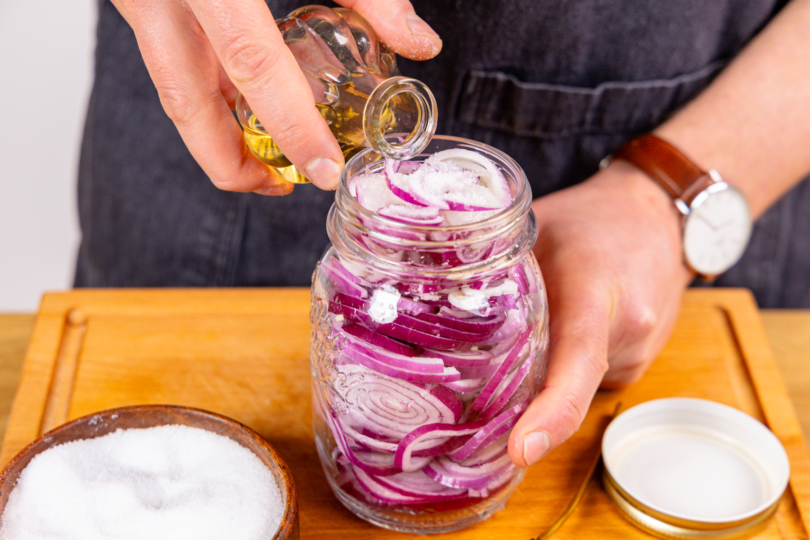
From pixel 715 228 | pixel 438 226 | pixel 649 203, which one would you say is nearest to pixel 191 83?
pixel 438 226

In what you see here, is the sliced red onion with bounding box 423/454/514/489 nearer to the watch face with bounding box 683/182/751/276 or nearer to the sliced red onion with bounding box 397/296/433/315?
the sliced red onion with bounding box 397/296/433/315

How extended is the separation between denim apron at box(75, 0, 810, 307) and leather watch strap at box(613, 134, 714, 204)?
0.40 ft

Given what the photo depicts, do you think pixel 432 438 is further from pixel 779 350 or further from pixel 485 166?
pixel 779 350

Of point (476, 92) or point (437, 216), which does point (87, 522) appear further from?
point (476, 92)

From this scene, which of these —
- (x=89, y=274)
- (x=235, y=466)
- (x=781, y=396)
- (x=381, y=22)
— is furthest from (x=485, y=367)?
(x=89, y=274)

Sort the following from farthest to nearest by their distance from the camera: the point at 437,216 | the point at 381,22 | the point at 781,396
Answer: the point at 781,396 → the point at 381,22 → the point at 437,216

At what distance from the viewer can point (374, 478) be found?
82 cm

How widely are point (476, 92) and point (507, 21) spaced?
0.13 m

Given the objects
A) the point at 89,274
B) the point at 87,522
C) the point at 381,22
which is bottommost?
the point at 89,274

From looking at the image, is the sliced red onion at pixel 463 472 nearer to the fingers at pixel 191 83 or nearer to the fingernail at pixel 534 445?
the fingernail at pixel 534 445

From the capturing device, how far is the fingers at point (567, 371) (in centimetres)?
77

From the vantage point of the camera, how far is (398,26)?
809 millimetres

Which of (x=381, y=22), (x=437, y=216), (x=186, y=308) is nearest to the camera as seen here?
(x=437, y=216)

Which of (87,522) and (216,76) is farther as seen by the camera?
(216,76)
